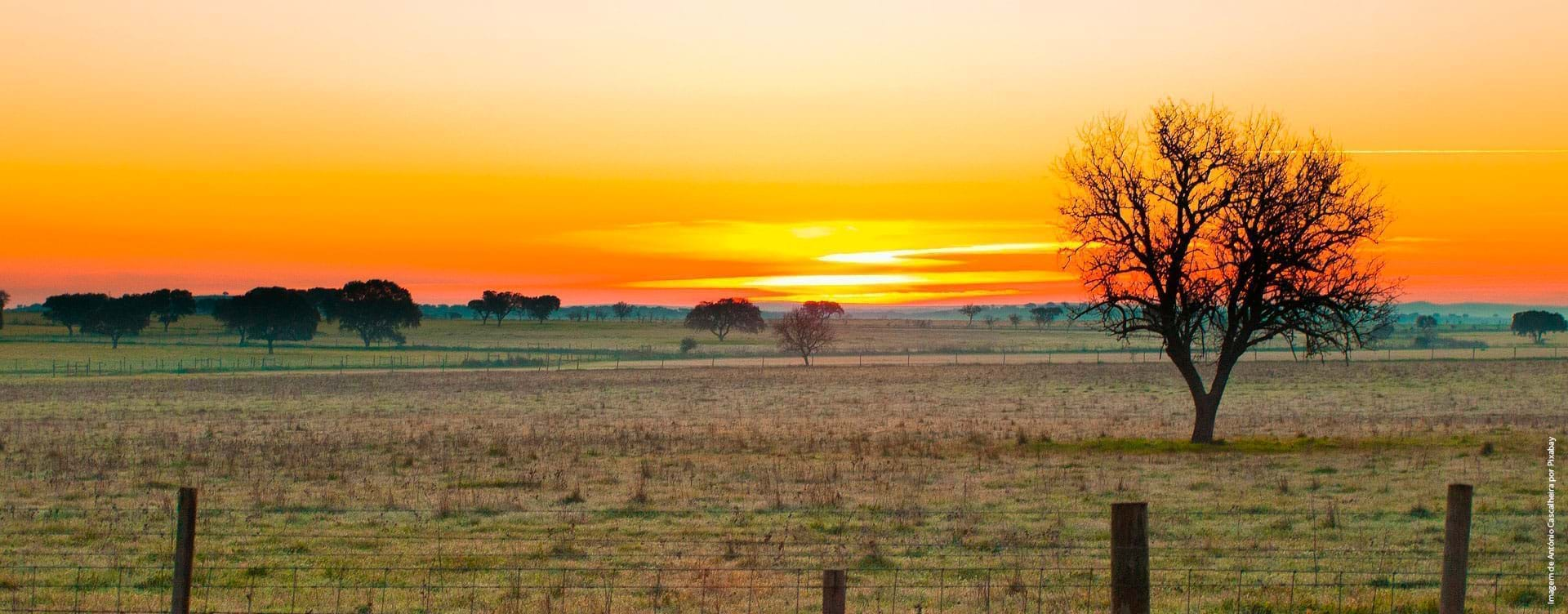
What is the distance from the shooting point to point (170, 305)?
186 meters

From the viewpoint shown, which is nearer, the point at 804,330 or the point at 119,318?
the point at 804,330

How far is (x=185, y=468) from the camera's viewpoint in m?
25.3

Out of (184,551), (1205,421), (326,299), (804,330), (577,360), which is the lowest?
(1205,421)

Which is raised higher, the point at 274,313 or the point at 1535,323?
the point at 1535,323

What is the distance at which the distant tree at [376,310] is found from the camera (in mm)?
164250

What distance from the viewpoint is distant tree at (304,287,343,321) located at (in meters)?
175

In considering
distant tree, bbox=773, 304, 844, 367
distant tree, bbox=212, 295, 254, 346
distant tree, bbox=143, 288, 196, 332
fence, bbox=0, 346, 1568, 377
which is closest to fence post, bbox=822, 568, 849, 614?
fence, bbox=0, 346, 1568, 377

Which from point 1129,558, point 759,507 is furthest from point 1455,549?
point 759,507

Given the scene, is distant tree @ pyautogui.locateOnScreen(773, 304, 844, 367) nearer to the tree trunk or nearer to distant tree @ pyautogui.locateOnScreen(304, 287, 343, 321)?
distant tree @ pyautogui.locateOnScreen(304, 287, 343, 321)

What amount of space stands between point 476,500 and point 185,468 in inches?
358

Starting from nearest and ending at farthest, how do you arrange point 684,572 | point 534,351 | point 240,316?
point 684,572, point 534,351, point 240,316

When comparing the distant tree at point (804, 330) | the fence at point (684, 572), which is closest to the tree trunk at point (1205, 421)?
the fence at point (684, 572)

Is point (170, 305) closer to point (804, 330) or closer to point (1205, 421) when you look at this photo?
point (804, 330)

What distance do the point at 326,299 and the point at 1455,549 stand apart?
196 metres
